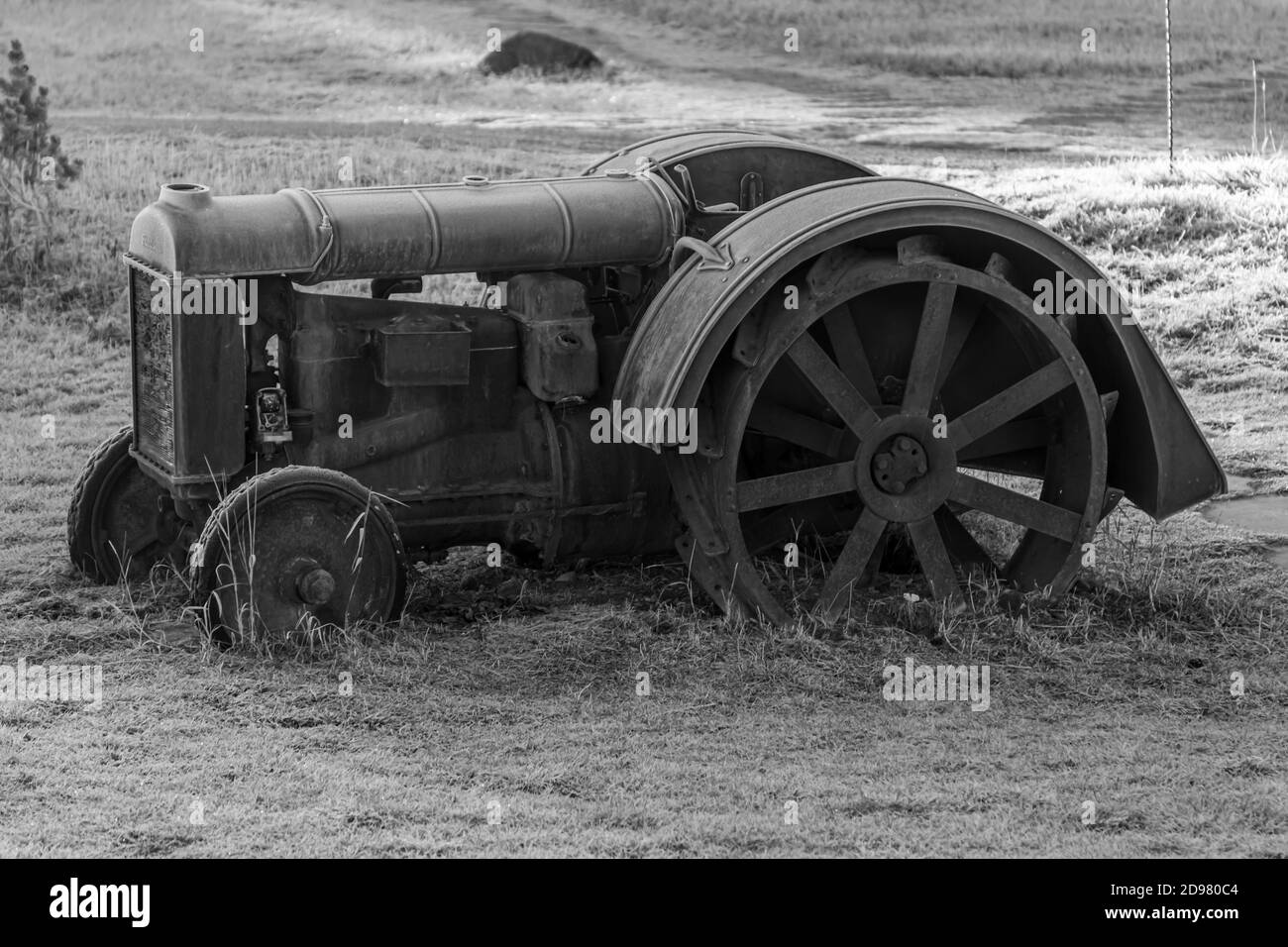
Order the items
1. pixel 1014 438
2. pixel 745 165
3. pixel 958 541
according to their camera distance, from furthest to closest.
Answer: pixel 745 165
pixel 958 541
pixel 1014 438

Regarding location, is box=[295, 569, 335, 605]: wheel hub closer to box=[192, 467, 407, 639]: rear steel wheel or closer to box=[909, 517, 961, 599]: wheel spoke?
box=[192, 467, 407, 639]: rear steel wheel

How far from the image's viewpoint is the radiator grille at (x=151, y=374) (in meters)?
5.72

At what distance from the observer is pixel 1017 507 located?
6008 millimetres

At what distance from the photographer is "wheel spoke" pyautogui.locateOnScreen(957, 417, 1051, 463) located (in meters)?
6.34

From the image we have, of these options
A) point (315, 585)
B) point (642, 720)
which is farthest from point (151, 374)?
point (642, 720)

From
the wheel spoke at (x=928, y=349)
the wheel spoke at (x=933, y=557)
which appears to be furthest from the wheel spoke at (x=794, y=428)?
the wheel spoke at (x=933, y=557)

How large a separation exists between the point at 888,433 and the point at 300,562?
6.77 ft

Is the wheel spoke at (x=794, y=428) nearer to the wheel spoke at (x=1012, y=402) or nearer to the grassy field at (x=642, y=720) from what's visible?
the wheel spoke at (x=1012, y=402)

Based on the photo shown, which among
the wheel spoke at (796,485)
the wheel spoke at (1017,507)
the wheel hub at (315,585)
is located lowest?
the wheel hub at (315,585)

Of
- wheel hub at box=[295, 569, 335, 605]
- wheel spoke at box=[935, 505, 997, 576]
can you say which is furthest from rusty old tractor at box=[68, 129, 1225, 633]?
wheel spoke at box=[935, 505, 997, 576]

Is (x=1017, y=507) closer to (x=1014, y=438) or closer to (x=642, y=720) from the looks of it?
(x=1014, y=438)

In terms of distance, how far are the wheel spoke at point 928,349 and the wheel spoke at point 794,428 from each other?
0.31 metres

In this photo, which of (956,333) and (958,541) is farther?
(958,541)

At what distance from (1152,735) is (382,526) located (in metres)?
2.55
